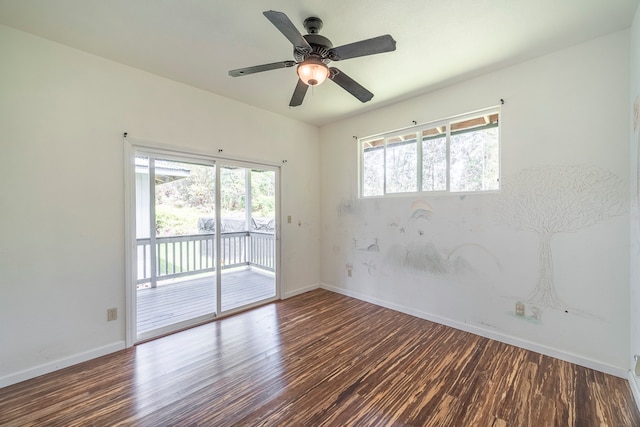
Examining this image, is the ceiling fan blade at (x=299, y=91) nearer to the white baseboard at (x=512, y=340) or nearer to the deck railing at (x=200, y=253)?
the deck railing at (x=200, y=253)

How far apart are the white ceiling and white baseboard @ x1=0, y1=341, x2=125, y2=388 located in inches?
107

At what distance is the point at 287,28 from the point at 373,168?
256 cm

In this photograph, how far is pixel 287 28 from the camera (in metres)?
1.52

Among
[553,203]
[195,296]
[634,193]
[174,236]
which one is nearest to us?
[634,193]

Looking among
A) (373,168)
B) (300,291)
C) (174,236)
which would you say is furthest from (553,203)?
(174,236)

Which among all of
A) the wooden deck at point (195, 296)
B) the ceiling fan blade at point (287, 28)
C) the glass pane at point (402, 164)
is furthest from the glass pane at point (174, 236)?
the glass pane at point (402, 164)

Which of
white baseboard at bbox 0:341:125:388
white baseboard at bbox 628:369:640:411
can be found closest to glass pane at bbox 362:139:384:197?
white baseboard at bbox 628:369:640:411

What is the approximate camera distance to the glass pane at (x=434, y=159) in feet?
10.2

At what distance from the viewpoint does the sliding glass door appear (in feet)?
10.0

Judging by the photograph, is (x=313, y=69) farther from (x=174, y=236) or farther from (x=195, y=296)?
(x=195, y=296)

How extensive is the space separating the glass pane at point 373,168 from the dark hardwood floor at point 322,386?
6.49 feet

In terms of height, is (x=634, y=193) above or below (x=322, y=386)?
above

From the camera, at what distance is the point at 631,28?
6.55 feet

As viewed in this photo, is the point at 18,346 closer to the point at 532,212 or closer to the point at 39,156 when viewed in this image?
the point at 39,156
